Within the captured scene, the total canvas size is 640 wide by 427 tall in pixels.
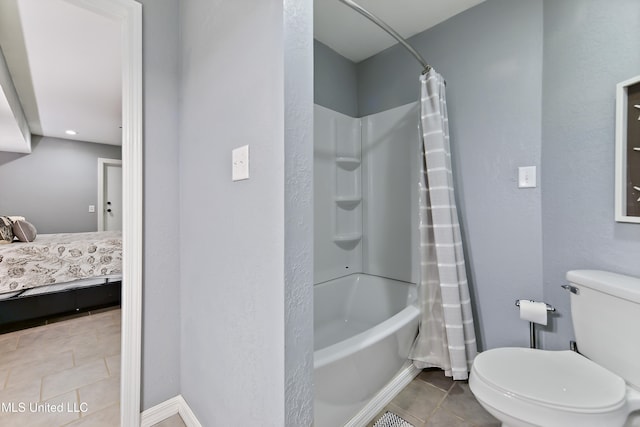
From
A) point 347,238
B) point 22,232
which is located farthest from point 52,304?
point 347,238

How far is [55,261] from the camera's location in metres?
2.60

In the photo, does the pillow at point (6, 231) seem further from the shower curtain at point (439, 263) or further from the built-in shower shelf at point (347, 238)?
the shower curtain at point (439, 263)

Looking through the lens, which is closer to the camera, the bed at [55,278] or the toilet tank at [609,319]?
the toilet tank at [609,319]

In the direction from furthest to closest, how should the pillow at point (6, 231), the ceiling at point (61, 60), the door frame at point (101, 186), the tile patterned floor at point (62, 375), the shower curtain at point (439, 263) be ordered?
the door frame at point (101, 186), the pillow at point (6, 231), the ceiling at point (61, 60), the shower curtain at point (439, 263), the tile patterned floor at point (62, 375)

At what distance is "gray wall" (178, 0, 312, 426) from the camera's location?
2.54ft

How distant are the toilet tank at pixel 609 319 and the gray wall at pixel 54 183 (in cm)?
652

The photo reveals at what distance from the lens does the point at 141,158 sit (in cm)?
127

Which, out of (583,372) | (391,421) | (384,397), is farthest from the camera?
(384,397)

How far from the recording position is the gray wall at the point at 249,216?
0.77 m

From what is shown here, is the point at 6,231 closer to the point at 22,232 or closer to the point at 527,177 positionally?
the point at 22,232

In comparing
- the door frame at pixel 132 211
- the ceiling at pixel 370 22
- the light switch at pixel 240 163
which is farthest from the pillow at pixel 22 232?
the ceiling at pixel 370 22

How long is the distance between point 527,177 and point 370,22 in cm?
152

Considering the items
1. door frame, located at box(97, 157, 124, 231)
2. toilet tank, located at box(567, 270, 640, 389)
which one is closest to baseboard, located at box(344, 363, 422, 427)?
toilet tank, located at box(567, 270, 640, 389)

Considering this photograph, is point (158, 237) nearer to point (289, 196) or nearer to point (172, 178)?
point (172, 178)
